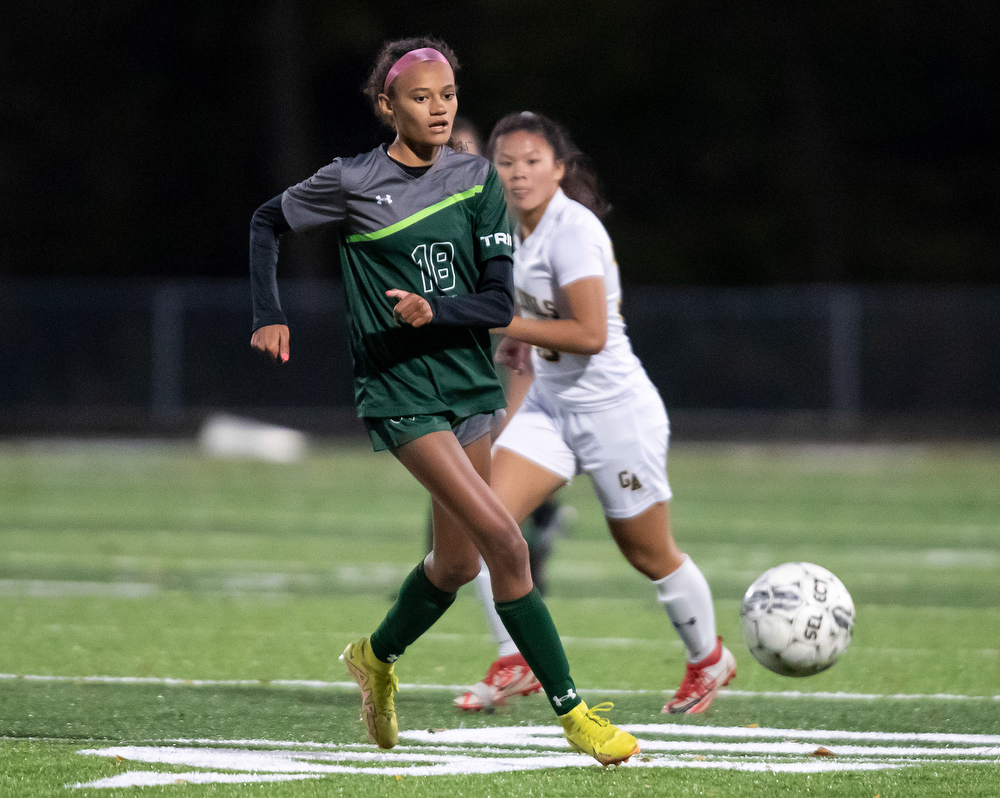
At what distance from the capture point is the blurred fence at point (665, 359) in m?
28.4

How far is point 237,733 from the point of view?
19.5 ft

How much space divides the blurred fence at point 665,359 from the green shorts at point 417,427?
2307 centimetres

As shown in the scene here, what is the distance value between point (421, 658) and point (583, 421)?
1.86 m

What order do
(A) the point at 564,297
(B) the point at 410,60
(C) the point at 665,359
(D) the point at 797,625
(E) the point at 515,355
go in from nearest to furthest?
(B) the point at 410,60 → (D) the point at 797,625 → (A) the point at 564,297 → (E) the point at 515,355 → (C) the point at 665,359

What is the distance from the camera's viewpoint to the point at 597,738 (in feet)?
17.1

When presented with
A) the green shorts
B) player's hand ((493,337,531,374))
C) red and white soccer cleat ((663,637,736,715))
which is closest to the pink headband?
the green shorts

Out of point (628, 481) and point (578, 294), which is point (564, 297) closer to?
point (578, 294)

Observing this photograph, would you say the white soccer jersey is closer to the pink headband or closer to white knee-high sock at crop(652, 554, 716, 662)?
white knee-high sock at crop(652, 554, 716, 662)

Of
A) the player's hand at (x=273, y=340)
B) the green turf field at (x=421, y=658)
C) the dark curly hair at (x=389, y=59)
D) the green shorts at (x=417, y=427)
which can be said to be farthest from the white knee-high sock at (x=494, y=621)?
the dark curly hair at (x=389, y=59)

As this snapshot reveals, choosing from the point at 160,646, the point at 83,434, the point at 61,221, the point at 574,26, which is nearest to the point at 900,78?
the point at 574,26

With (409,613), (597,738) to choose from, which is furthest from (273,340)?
(597,738)

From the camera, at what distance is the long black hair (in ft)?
22.3

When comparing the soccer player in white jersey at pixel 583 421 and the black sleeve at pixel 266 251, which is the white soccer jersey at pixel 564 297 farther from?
the black sleeve at pixel 266 251

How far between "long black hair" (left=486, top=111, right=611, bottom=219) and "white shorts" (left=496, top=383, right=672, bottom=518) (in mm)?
820
